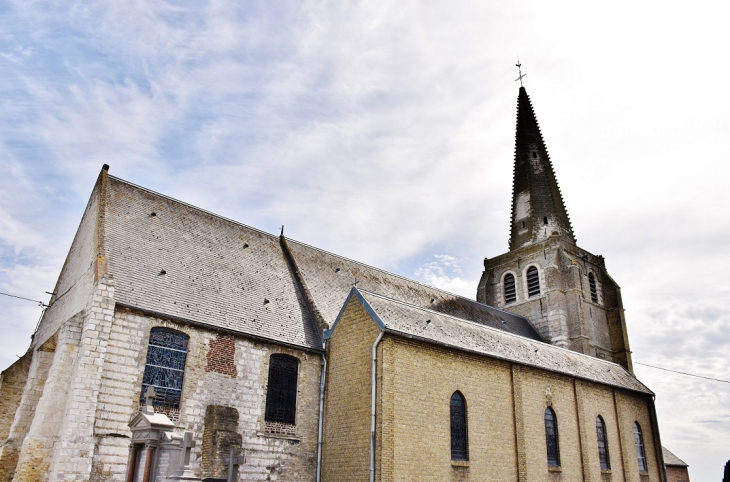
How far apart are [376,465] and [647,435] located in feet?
43.3

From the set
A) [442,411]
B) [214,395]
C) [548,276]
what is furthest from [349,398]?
[548,276]

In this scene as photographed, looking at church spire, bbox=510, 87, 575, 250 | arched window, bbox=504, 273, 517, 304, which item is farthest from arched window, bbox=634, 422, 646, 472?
church spire, bbox=510, 87, 575, 250

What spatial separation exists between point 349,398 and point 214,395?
3312mm

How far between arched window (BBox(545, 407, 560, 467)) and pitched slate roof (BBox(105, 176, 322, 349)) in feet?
Answer: 23.7

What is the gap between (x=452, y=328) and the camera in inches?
644

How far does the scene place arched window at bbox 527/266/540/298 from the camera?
86.0ft

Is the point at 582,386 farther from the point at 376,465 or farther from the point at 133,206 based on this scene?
the point at 133,206

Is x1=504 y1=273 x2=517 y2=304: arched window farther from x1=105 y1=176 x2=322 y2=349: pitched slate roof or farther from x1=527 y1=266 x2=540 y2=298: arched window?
x1=105 y1=176 x2=322 y2=349: pitched slate roof

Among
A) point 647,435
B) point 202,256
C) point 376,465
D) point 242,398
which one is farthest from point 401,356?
point 647,435

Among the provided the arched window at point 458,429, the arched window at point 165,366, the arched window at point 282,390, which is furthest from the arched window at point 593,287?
Result: the arched window at point 165,366

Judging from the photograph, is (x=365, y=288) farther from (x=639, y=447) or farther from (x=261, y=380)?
Answer: (x=639, y=447)

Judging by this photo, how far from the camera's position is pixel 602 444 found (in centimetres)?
1867

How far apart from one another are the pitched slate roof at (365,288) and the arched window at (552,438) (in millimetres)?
5324

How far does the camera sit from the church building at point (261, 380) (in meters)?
11.5
